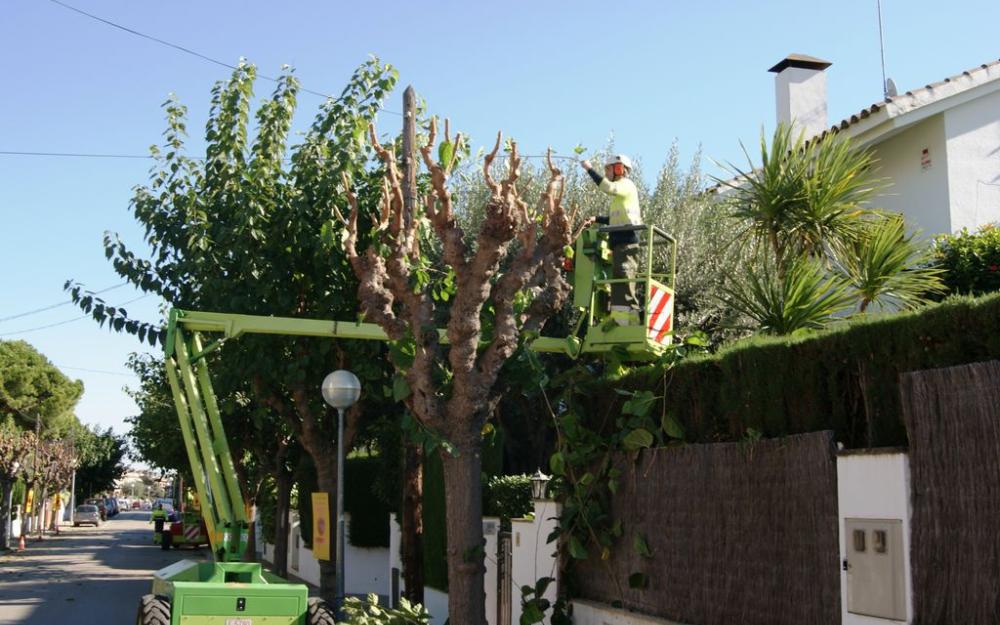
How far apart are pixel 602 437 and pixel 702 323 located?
455cm

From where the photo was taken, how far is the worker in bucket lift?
35.8 ft

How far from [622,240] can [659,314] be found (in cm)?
95

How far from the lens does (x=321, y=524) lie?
1316 cm

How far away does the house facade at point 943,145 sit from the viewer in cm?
1527

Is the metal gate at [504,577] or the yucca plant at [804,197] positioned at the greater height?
the yucca plant at [804,197]

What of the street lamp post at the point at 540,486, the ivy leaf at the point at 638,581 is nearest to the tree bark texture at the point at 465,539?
the ivy leaf at the point at 638,581

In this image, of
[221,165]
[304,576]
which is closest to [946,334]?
[221,165]

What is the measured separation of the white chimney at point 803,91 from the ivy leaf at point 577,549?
11.4m

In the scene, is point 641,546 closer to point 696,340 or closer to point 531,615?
point 531,615

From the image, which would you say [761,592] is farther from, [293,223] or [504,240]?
[293,223]

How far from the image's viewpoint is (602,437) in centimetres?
1116

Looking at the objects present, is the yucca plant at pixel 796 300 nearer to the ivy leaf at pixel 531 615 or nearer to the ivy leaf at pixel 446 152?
the ivy leaf at pixel 446 152

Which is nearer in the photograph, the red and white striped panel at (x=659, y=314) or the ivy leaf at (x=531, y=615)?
the red and white striped panel at (x=659, y=314)

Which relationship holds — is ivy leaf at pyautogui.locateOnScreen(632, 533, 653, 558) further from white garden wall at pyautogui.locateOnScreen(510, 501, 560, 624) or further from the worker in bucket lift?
the worker in bucket lift
